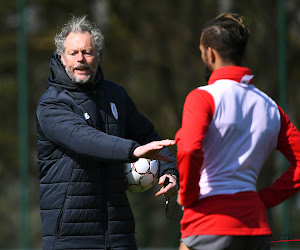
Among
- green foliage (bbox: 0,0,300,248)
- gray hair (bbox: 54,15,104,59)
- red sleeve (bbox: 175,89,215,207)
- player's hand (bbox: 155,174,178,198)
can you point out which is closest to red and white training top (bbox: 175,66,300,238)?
red sleeve (bbox: 175,89,215,207)

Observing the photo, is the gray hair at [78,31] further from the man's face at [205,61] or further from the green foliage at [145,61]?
the green foliage at [145,61]

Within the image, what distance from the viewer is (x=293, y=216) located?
27.8 ft

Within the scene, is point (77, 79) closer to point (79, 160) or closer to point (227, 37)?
point (79, 160)

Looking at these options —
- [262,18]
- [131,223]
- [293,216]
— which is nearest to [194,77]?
[262,18]

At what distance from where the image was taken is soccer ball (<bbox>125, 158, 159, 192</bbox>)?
11.7 ft

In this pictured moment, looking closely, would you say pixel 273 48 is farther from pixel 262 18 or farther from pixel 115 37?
pixel 115 37

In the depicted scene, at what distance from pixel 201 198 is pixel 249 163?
0.22 meters

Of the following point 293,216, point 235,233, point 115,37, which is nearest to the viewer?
point 235,233

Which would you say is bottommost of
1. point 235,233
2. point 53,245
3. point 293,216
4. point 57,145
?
point 293,216

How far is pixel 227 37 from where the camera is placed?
8.78ft

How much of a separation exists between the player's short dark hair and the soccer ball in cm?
105

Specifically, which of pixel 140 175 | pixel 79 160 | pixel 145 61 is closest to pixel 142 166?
pixel 140 175

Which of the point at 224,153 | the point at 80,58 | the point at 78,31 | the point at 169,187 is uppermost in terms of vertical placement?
the point at 78,31

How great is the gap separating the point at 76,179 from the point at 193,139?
2.99 ft
